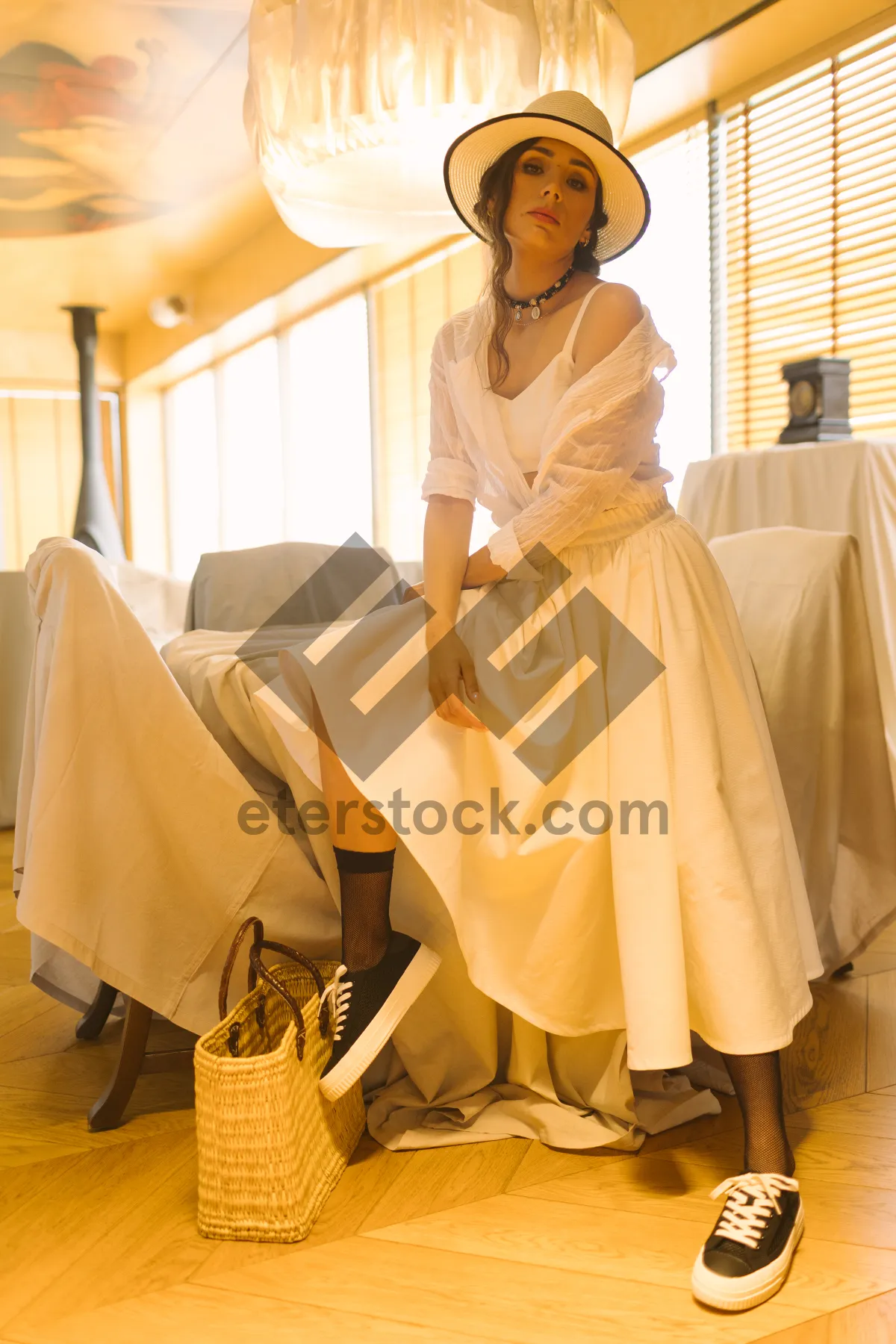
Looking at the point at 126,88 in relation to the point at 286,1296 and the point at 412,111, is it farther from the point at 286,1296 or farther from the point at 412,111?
the point at 286,1296

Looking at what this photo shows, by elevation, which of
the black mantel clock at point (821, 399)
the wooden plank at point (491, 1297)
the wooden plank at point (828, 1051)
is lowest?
the wooden plank at point (491, 1297)

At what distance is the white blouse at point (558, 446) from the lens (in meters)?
1.35

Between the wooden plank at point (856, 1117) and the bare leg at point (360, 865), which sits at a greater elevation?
the bare leg at point (360, 865)

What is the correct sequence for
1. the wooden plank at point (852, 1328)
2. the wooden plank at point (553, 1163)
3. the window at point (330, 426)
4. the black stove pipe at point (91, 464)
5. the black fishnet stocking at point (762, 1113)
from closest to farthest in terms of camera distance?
1. the wooden plank at point (852, 1328)
2. the black fishnet stocking at point (762, 1113)
3. the wooden plank at point (553, 1163)
4. the window at point (330, 426)
5. the black stove pipe at point (91, 464)

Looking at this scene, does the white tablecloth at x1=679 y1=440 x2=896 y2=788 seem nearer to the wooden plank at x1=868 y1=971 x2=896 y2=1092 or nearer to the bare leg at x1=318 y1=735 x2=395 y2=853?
the wooden plank at x1=868 y1=971 x2=896 y2=1092

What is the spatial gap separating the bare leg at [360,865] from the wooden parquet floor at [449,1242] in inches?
10.7

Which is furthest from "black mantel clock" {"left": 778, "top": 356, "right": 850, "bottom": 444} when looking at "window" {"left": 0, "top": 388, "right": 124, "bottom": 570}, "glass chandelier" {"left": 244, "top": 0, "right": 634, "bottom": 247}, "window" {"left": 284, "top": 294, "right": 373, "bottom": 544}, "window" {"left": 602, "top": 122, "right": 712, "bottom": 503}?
"window" {"left": 0, "top": 388, "right": 124, "bottom": 570}

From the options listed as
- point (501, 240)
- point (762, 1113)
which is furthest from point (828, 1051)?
point (501, 240)

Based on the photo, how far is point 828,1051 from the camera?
5.59 feet

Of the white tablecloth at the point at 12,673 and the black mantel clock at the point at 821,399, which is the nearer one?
the black mantel clock at the point at 821,399

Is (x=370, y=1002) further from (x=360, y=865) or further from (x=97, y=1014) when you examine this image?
(x=97, y=1014)

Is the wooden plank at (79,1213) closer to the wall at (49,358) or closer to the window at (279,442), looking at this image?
the window at (279,442)

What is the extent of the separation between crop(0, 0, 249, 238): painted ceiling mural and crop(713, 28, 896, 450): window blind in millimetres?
1949

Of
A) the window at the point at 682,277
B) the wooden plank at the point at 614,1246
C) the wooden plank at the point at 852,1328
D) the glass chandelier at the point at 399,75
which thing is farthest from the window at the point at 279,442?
the wooden plank at the point at 852,1328
